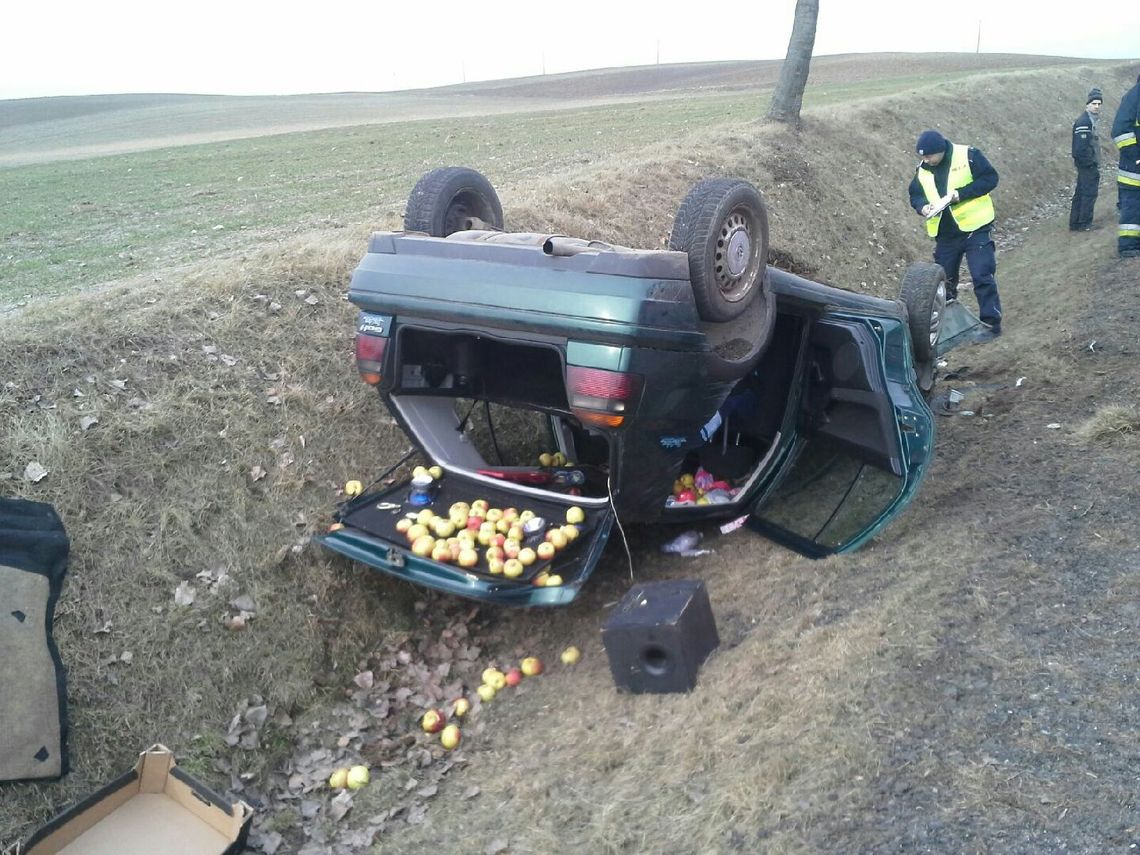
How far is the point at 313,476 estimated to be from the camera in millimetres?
5781

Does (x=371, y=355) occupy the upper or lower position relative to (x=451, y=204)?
lower

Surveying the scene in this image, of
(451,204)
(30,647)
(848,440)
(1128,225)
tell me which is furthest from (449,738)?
(1128,225)

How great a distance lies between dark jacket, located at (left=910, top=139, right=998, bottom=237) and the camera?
9.20 metres

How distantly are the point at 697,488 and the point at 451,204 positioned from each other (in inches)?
90.1

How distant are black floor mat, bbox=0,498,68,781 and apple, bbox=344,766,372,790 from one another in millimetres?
1168

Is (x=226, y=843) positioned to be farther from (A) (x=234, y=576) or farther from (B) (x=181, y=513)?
(B) (x=181, y=513)

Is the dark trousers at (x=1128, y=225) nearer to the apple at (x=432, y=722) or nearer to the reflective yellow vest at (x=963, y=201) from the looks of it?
the reflective yellow vest at (x=963, y=201)

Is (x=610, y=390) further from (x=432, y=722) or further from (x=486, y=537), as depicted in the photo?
(x=432, y=722)

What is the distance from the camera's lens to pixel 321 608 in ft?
17.0

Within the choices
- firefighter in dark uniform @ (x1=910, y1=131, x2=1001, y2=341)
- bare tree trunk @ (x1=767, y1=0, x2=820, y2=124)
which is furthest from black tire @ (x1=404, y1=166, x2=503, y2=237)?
bare tree trunk @ (x1=767, y1=0, x2=820, y2=124)

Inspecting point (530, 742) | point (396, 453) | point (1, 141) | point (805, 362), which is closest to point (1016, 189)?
point (805, 362)

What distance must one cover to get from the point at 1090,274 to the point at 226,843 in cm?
1094

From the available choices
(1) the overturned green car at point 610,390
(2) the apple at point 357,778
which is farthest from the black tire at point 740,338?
(2) the apple at point 357,778

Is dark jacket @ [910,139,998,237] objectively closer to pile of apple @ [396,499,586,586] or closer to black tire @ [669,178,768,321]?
black tire @ [669,178,768,321]
